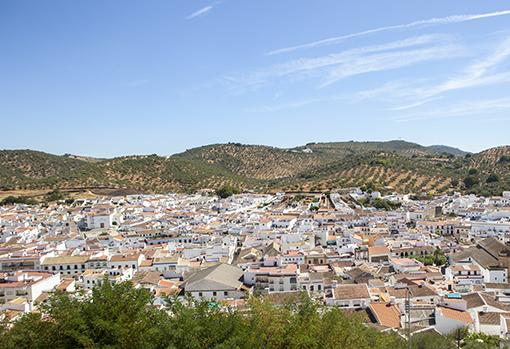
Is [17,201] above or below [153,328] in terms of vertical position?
above

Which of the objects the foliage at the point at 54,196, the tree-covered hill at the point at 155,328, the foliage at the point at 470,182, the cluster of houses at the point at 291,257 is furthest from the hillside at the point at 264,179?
the tree-covered hill at the point at 155,328

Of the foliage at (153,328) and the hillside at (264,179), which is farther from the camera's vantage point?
the hillside at (264,179)

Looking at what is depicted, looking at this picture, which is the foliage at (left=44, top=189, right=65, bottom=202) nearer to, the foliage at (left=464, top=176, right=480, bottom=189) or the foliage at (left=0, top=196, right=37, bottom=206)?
the foliage at (left=0, top=196, right=37, bottom=206)

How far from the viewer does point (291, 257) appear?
3162 cm

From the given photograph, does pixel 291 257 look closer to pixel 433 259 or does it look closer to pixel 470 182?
pixel 433 259

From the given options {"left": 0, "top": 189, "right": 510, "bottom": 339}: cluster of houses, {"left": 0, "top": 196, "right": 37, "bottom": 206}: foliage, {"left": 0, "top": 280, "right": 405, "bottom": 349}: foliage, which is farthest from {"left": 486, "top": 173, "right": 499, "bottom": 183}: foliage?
{"left": 0, "top": 280, "right": 405, "bottom": 349}: foliage

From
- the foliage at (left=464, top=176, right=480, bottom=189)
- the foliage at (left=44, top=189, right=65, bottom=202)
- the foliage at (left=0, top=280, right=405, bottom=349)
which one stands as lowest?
the foliage at (left=0, top=280, right=405, bottom=349)

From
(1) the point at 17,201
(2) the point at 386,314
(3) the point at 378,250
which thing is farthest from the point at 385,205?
(1) the point at 17,201

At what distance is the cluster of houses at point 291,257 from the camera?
2219 cm

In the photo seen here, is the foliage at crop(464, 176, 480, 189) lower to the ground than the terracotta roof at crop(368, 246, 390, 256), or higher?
higher

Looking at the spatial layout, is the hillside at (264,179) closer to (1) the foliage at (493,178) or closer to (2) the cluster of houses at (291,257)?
(1) the foliage at (493,178)

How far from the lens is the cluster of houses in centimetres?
2219

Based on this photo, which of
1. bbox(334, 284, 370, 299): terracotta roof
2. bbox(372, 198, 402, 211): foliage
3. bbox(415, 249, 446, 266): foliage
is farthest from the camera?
bbox(372, 198, 402, 211): foliage

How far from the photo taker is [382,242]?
1446 inches
